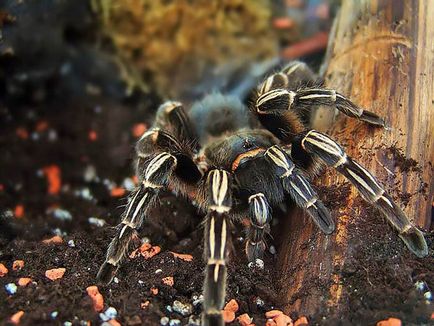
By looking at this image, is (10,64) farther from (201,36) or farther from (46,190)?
(201,36)

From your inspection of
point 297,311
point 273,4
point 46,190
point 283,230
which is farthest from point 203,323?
point 273,4

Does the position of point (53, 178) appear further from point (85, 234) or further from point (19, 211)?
point (85, 234)

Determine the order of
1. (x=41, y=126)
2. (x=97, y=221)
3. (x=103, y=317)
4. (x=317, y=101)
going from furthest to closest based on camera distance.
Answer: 1. (x=41, y=126)
2. (x=97, y=221)
3. (x=317, y=101)
4. (x=103, y=317)

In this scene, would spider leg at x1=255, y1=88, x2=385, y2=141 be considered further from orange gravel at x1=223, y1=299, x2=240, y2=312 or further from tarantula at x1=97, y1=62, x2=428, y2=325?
orange gravel at x1=223, y1=299, x2=240, y2=312

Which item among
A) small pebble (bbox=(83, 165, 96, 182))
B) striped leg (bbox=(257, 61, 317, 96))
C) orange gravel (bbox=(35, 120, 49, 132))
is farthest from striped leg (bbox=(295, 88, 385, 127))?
orange gravel (bbox=(35, 120, 49, 132))

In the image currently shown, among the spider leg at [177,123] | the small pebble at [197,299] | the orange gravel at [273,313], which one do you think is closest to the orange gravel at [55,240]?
the small pebble at [197,299]

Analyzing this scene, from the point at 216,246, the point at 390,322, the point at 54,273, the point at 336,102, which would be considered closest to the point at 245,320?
the point at 216,246
